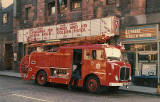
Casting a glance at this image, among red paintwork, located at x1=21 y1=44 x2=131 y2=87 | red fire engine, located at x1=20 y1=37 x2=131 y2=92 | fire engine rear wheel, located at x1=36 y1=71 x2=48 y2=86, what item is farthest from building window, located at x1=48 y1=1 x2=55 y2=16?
fire engine rear wheel, located at x1=36 y1=71 x2=48 y2=86

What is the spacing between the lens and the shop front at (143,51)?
15.9 m

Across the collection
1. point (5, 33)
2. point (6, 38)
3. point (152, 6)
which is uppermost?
point (152, 6)

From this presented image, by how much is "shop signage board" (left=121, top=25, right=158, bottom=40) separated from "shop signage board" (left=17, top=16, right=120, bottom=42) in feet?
2.52

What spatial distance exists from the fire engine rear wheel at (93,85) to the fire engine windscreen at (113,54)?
1404 mm

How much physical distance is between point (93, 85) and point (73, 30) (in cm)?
910

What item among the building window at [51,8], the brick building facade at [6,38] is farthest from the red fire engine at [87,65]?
the brick building facade at [6,38]

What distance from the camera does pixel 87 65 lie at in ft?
42.4

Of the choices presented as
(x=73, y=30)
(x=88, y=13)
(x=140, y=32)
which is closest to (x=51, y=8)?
(x=73, y=30)

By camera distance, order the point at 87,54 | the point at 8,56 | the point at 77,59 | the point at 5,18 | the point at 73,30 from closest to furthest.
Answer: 1. the point at 87,54
2. the point at 77,59
3. the point at 73,30
4. the point at 5,18
5. the point at 8,56

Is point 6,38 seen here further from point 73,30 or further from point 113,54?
point 113,54

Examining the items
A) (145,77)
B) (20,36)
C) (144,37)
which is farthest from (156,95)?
(20,36)

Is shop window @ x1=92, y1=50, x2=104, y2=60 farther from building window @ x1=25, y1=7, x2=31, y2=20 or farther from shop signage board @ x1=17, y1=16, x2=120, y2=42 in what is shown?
building window @ x1=25, y1=7, x2=31, y2=20

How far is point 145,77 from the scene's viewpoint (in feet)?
53.5

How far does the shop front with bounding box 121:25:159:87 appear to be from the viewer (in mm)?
15930
